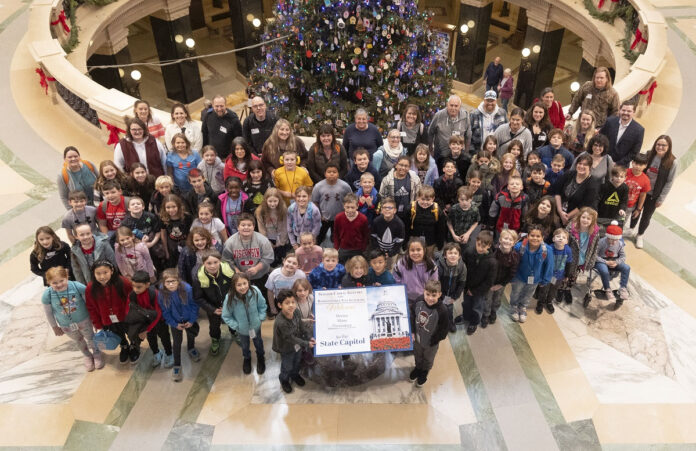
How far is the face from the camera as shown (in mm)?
5230

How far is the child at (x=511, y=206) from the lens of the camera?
6.36 metres

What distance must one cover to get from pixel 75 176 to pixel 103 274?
196cm

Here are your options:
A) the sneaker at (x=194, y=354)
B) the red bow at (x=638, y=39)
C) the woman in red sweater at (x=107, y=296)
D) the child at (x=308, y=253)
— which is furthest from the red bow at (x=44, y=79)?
the red bow at (x=638, y=39)

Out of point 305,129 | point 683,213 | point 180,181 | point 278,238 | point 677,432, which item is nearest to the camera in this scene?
point 677,432

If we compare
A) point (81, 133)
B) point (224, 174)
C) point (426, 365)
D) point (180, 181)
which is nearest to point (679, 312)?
point (426, 365)

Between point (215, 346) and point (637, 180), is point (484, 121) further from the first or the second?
point (215, 346)

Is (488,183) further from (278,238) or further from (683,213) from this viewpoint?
(683,213)

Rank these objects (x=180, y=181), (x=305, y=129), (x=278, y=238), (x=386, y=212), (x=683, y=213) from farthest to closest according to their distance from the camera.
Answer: (x=305, y=129)
(x=683, y=213)
(x=180, y=181)
(x=278, y=238)
(x=386, y=212)

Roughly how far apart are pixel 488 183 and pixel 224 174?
315cm

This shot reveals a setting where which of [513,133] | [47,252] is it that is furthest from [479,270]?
[47,252]

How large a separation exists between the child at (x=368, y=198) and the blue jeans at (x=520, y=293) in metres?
1.76

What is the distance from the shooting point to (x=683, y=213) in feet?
27.0

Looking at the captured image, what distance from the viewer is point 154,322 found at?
5598mm

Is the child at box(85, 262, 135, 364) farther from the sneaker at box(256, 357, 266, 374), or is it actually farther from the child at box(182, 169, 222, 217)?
the sneaker at box(256, 357, 266, 374)
